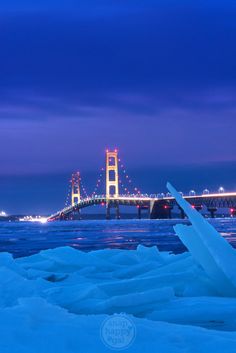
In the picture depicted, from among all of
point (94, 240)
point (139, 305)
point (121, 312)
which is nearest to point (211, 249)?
point (139, 305)

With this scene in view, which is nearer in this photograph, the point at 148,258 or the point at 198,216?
the point at 198,216

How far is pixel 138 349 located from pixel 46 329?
629 millimetres

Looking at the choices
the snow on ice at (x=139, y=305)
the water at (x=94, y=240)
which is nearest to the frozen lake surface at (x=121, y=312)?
the snow on ice at (x=139, y=305)

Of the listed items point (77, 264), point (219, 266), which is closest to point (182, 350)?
point (219, 266)

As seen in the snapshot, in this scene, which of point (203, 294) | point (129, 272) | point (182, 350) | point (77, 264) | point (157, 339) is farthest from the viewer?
point (77, 264)

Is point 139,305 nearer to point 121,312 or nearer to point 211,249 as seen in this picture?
point 121,312

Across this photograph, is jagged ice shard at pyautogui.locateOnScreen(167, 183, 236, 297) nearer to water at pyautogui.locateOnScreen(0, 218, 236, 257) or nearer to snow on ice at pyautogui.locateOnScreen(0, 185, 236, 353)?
snow on ice at pyautogui.locateOnScreen(0, 185, 236, 353)

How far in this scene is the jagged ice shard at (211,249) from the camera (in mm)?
4348

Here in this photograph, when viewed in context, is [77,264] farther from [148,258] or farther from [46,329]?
[46,329]

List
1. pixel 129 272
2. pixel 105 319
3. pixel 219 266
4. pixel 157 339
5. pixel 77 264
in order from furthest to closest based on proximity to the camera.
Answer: pixel 77 264, pixel 129 272, pixel 219 266, pixel 105 319, pixel 157 339

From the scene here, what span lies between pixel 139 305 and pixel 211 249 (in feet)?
2.79

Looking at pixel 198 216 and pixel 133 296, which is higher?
pixel 198 216

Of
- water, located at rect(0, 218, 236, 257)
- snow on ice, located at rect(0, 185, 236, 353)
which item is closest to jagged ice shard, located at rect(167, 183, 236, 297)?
snow on ice, located at rect(0, 185, 236, 353)

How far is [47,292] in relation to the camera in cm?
506
